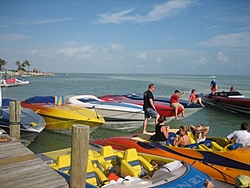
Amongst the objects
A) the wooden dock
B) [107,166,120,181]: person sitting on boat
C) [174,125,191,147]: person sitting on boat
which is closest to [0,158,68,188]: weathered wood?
the wooden dock

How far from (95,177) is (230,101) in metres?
15.5

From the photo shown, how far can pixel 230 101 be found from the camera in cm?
1870

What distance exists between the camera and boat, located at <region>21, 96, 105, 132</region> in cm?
1150

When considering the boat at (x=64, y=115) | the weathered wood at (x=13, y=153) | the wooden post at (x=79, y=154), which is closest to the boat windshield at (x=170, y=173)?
the wooden post at (x=79, y=154)

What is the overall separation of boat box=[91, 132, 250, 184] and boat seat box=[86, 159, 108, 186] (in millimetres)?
2108

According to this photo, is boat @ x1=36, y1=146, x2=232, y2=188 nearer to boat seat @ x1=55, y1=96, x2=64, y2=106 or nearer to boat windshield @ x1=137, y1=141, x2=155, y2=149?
boat windshield @ x1=137, y1=141, x2=155, y2=149

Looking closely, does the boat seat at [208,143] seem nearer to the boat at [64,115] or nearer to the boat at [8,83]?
the boat at [64,115]

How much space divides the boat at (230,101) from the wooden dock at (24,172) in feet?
50.8

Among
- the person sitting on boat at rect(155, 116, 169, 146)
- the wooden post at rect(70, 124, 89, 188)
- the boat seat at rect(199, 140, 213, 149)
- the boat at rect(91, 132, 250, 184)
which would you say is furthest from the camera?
the person sitting on boat at rect(155, 116, 169, 146)

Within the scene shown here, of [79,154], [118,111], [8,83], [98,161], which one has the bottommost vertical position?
[8,83]

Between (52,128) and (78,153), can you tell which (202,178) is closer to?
(78,153)

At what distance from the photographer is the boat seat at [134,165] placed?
568 centimetres

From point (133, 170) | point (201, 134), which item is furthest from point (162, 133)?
point (133, 170)

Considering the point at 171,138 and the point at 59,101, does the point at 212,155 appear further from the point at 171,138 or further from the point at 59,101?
the point at 59,101
